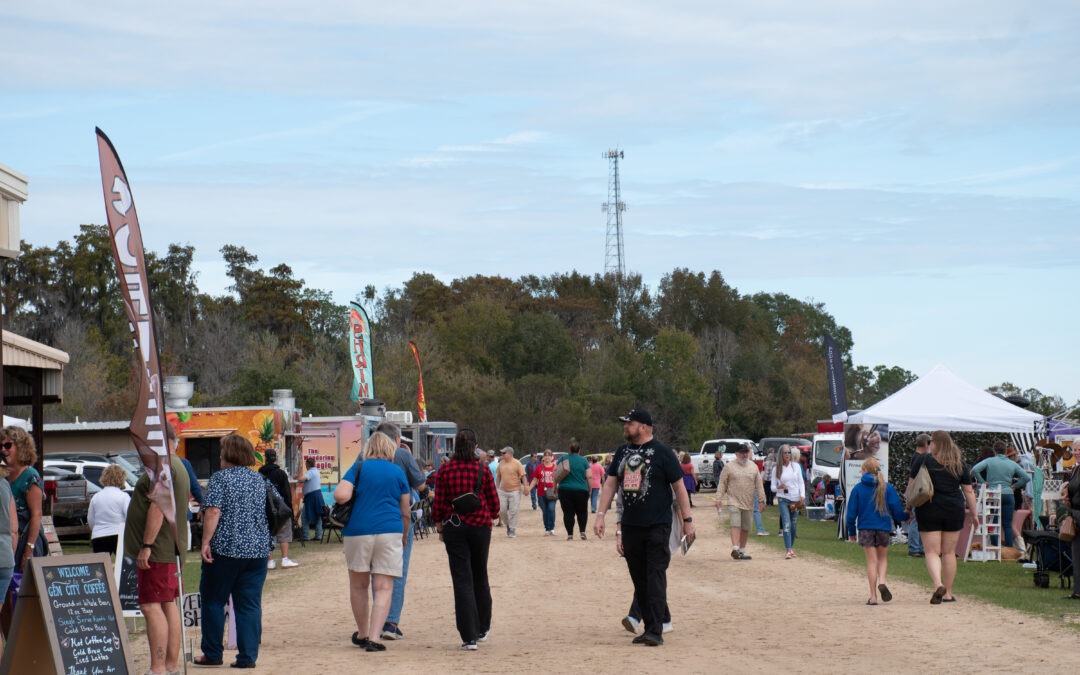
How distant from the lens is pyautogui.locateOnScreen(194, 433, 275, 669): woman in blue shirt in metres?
9.33

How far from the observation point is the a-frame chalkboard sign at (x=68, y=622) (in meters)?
7.80

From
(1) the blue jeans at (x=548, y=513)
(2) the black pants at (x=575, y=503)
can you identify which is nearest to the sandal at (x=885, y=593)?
(2) the black pants at (x=575, y=503)

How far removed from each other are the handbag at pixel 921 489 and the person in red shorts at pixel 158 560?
25.0 ft

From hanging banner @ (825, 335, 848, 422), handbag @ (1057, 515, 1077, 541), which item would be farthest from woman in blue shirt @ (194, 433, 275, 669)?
hanging banner @ (825, 335, 848, 422)

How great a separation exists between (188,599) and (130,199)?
3080mm

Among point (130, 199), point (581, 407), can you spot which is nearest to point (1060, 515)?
point (130, 199)

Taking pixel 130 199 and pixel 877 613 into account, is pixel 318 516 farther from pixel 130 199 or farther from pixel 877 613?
pixel 130 199

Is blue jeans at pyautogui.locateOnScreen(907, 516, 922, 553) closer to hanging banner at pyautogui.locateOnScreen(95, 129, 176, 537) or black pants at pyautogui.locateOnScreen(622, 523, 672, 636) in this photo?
black pants at pyautogui.locateOnScreen(622, 523, 672, 636)

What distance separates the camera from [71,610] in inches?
316

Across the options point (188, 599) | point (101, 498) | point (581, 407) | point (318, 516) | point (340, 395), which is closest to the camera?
Result: point (188, 599)

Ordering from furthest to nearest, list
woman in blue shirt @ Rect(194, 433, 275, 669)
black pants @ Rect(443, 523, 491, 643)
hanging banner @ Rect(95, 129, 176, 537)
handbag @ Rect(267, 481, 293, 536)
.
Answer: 1. black pants @ Rect(443, 523, 491, 643)
2. handbag @ Rect(267, 481, 293, 536)
3. woman in blue shirt @ Rect(194, 433, 275, 669)
4. hanging banner @ Rect(95, 129, 176, 537)

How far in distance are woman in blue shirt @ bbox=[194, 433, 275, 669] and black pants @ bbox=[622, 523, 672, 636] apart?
299cm


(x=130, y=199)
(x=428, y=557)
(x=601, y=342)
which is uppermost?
(x=601, y=342)

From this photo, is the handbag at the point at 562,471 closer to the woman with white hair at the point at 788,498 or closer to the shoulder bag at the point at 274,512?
the woman with white hair at the point at 788,498
